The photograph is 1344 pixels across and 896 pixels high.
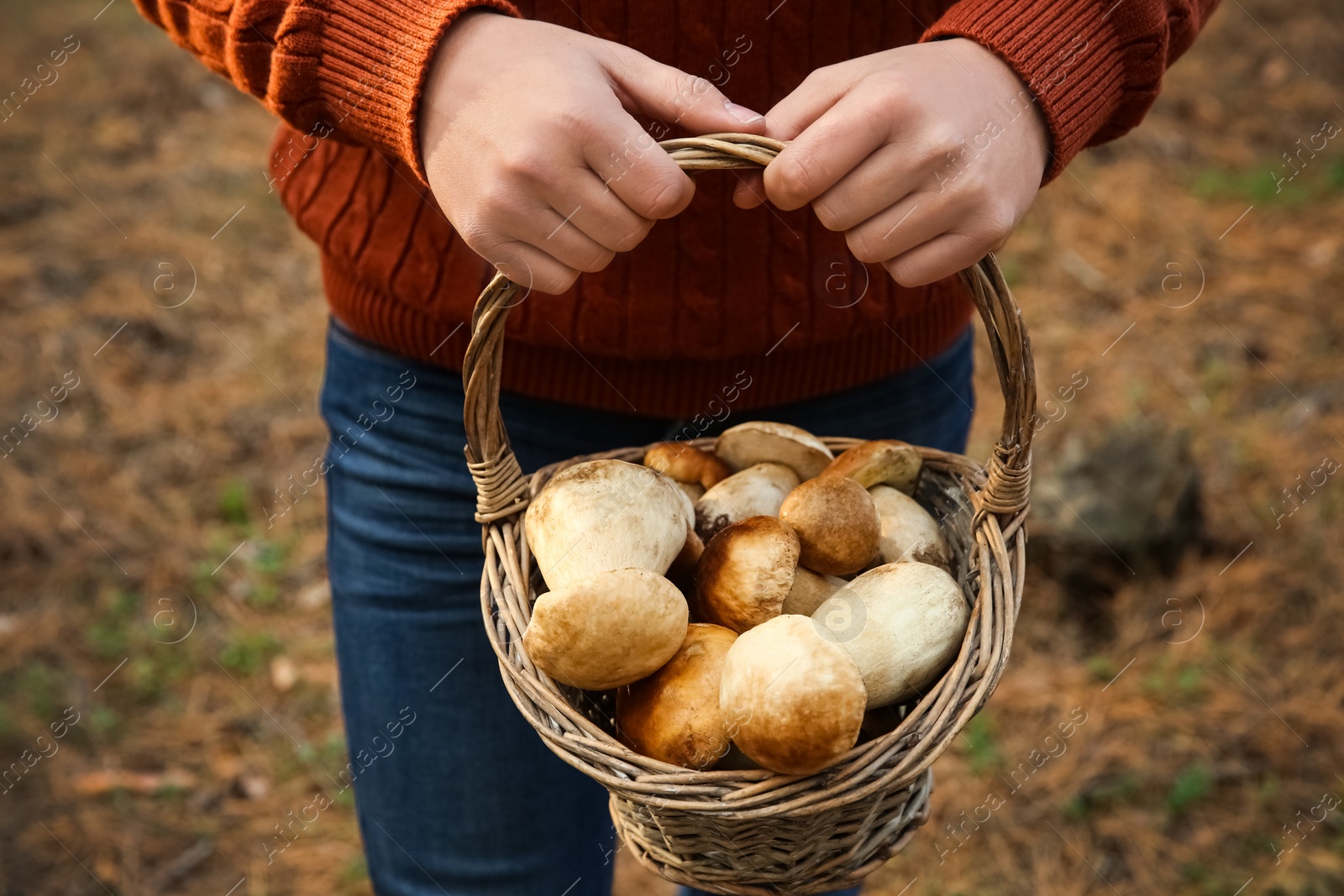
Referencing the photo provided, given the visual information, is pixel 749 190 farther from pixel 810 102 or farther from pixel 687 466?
pixel 687 466

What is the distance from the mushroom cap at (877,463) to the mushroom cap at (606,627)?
0.25 m

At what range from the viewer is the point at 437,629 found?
3.56 feet

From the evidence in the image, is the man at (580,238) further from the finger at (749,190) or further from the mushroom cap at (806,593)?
the mushroom cap at (806,593)

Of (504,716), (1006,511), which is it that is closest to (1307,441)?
(1006,511)

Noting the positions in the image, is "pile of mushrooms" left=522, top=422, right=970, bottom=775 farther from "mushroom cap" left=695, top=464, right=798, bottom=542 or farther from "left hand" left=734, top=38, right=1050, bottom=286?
"left hand" left=734, top=38, right=1050, bottom=286

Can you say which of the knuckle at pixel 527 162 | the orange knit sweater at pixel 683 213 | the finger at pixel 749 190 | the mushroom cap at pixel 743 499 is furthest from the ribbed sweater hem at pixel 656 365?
the knuckle at pixel 527 162

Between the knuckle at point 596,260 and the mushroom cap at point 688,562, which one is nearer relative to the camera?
the knuckle at point 596,260

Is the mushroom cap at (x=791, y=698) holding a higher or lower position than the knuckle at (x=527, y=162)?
lower

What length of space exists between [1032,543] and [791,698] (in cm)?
166

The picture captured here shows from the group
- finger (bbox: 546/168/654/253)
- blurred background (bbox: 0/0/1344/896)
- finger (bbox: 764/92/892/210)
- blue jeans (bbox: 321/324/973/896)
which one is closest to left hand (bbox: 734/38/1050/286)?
finger (bbox: 764/92/892/210)

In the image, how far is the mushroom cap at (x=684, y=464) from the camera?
1004mm

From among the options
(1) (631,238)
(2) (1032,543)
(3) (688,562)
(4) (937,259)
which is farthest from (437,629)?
(2) (1032,543)

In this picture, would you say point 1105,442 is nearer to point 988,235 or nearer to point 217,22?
point 988,235

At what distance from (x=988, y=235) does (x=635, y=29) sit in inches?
14.9
